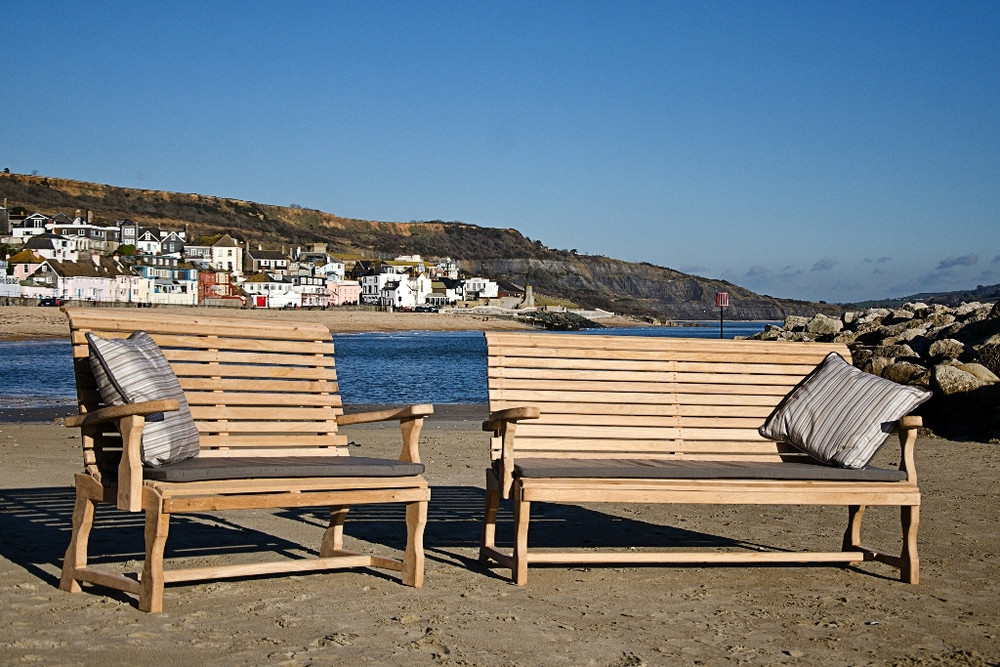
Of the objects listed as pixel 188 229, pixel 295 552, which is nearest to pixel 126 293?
pixel 188 229

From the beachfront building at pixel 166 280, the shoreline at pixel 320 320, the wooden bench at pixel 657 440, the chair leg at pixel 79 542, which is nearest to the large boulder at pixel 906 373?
the wooden bench at pixel 657 440

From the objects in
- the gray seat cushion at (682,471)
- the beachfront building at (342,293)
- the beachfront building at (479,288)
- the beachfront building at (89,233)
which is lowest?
the gray seat cushion at (682,471)

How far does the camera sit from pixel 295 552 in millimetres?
5367

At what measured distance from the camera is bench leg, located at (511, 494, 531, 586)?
4.65 meters

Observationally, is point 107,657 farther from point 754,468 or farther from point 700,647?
point 754,468

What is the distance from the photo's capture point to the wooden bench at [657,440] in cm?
468

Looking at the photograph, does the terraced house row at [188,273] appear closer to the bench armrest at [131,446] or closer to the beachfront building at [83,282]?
the beachfront building at [83,282]

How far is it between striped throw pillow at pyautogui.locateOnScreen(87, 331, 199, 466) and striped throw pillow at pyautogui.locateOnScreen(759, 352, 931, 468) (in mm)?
2874

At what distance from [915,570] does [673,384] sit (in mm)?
1436

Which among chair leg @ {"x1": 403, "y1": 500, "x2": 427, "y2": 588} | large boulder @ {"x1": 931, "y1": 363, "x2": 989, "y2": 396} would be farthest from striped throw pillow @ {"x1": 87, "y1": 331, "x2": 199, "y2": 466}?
large boulder @ {"x1": 931, "y1": 363, "x2": 989, "y2": 396}

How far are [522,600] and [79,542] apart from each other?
178 centimetres

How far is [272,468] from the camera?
4230 millimetres

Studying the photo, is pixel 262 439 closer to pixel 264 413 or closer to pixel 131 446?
pixel 264 413

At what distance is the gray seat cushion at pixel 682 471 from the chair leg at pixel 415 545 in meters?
0.44
